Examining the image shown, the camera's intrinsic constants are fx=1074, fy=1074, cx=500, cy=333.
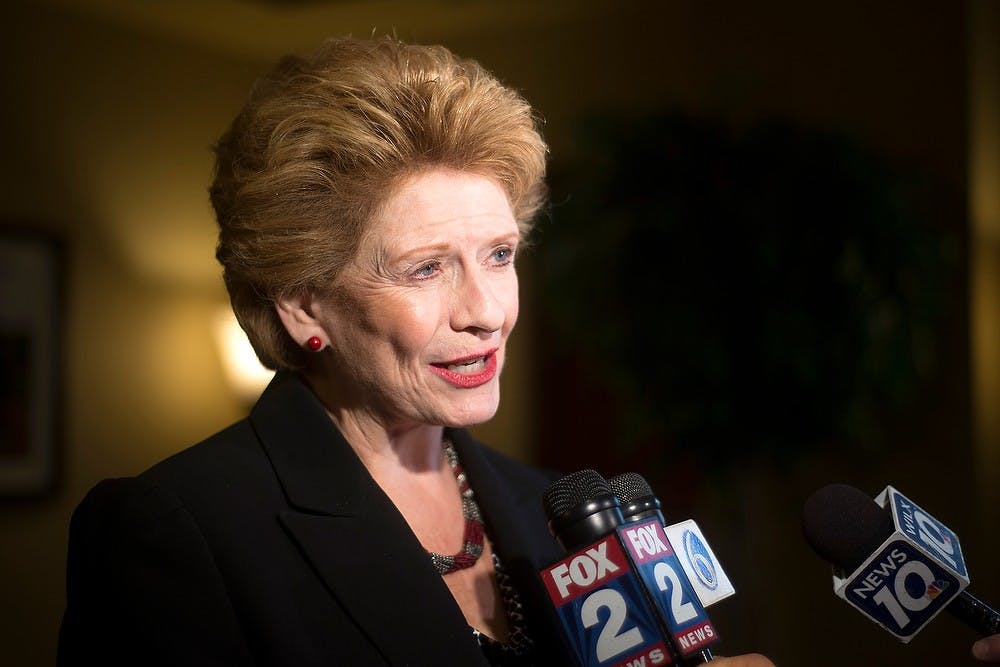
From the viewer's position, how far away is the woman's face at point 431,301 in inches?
52.7

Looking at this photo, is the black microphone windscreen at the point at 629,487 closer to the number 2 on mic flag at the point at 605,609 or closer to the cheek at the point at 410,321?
the number 2 on mic flag at the point at 605,609

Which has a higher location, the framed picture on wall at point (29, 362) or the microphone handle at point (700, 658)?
the framed picture on wall at point (29, 362)

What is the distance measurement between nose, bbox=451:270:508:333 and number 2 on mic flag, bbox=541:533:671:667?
0.34m

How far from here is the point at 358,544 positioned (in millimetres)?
1325

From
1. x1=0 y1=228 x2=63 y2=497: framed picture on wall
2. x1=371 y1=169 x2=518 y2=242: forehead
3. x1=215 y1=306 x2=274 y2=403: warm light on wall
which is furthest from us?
x1=215 y1=306 x2=274 y2=403: warm light on wall

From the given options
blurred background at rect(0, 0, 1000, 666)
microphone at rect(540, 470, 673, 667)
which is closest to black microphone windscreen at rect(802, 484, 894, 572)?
microphone at rect(540, 470, 673, 667)

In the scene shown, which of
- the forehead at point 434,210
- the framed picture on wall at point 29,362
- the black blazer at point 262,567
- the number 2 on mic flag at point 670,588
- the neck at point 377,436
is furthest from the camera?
the framed picture on wall at point 29,362

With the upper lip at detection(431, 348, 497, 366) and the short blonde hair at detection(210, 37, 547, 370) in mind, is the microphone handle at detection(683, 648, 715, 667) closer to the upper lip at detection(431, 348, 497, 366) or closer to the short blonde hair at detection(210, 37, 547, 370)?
the upper lip at detection(431, 348, 497, 366)

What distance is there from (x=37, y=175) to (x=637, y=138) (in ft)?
7.61

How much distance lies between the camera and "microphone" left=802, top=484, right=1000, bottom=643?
3.62 ft

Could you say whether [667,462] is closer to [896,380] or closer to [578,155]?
[896,380]

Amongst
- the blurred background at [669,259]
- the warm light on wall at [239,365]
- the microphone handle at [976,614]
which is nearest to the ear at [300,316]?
the microphone handle at [976,614]

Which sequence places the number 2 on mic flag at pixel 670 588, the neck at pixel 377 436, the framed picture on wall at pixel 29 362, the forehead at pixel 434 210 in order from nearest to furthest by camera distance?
the number 2 on mic flag at pixel 670 588
the forehead at pixel 434 210
the neck at pixel 377 436
the framed picture on wall at pixel 29 362

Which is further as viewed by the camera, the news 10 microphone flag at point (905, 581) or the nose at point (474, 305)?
the nose at point (474, 305)
